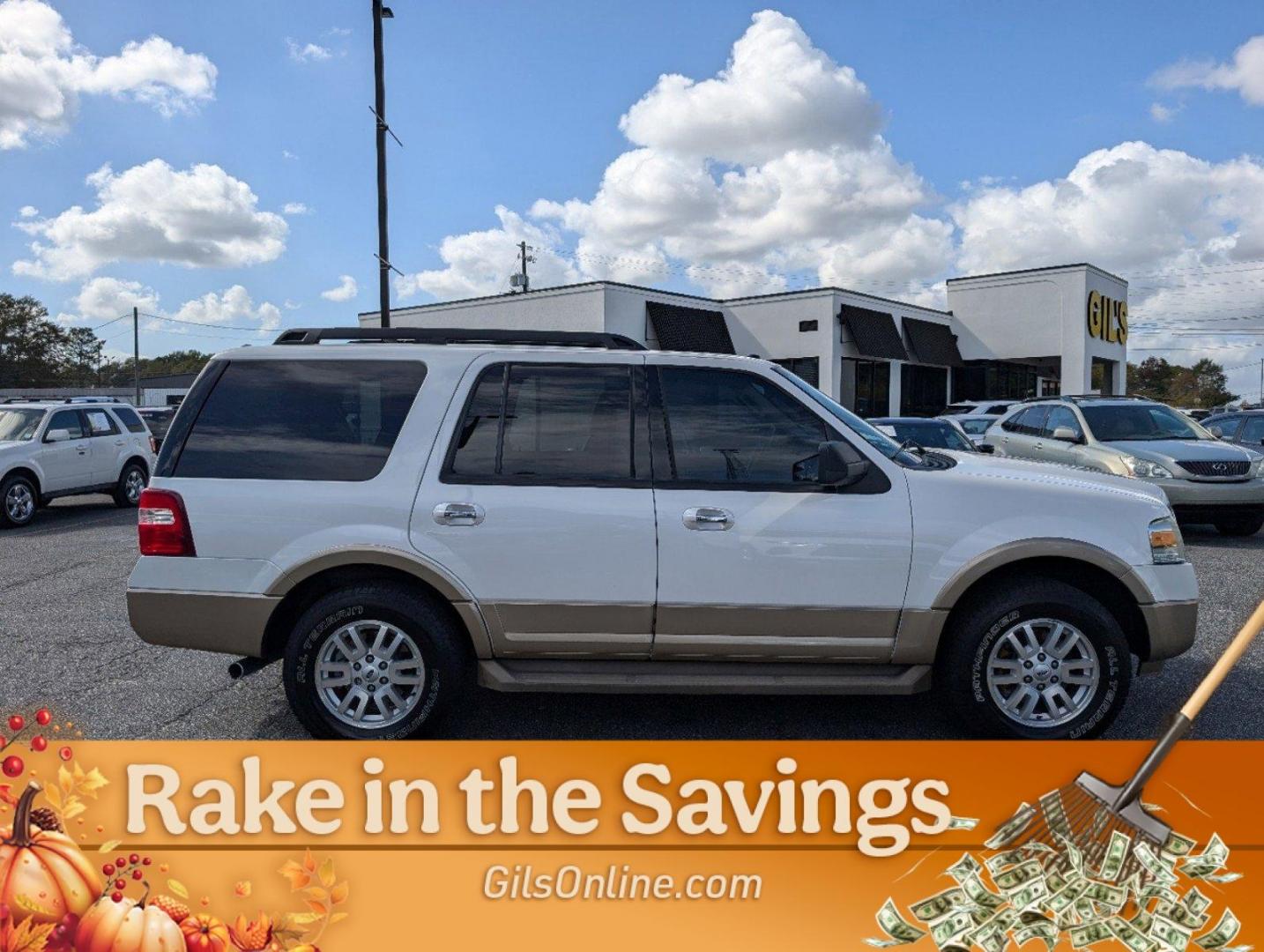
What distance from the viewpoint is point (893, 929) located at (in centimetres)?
279

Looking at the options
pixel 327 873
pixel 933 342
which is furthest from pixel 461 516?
pixel 933 342

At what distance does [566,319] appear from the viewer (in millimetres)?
32969

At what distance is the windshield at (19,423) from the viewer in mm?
13133

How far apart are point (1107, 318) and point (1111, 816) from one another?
42.5 meters

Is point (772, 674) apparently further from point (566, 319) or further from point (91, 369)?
point (91, 369)

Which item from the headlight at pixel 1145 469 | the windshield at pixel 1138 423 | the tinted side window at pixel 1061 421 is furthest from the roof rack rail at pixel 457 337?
the windshield at pixel 1138 423

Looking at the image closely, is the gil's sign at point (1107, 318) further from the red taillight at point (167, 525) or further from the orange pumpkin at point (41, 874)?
the orange pumpkin at point (41, 874)

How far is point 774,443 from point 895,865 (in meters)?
1.85

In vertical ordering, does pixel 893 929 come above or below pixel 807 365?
below

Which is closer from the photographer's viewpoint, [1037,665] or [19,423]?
[1037,665]

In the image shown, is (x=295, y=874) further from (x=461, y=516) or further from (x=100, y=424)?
(x=100, y=424)

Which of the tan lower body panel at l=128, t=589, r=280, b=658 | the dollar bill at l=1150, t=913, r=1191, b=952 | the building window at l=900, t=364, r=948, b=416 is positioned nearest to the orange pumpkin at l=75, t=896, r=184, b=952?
the tan lower body panel at l=128, t=589, r=280, b=658

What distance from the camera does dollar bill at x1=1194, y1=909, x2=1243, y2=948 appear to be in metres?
2.70

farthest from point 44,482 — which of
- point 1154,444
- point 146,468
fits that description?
point 1154,444
